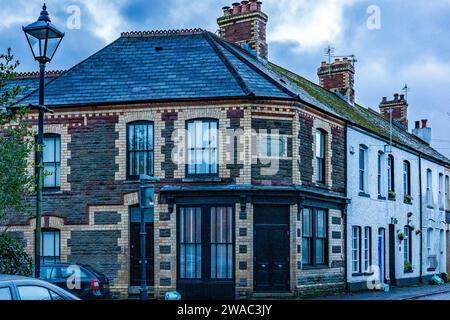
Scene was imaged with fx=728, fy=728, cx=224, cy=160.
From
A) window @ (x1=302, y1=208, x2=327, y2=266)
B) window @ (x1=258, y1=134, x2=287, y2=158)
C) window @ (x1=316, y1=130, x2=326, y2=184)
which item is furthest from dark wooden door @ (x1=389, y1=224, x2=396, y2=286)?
window @ (x1=258, y1=134, x2=287, y2=158)

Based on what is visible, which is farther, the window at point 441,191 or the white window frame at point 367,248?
the window at point 441,191

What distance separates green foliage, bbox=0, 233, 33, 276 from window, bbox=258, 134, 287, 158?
9.64m

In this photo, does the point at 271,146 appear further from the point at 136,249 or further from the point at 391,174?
the point at 391,174

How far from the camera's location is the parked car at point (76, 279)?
19.3 meters

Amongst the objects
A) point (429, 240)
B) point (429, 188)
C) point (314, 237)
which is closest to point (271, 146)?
point (314, 237)

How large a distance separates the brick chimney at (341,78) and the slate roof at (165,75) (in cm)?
988

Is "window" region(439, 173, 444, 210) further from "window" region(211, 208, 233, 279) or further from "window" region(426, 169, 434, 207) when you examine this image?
"window" region(211, 208, 233, 279)

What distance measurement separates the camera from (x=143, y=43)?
2675cm

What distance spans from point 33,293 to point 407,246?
3085 centimetres

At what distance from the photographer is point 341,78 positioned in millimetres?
37344

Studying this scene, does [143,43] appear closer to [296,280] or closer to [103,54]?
[103,54]

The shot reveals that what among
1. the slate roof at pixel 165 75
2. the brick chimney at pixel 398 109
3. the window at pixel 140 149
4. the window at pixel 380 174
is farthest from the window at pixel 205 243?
the brick chimney at pixel 398 109

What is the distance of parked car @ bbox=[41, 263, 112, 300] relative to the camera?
19281 mm

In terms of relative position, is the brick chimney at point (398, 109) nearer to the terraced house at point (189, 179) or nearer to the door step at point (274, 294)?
the terraced house at point (189, 179)
